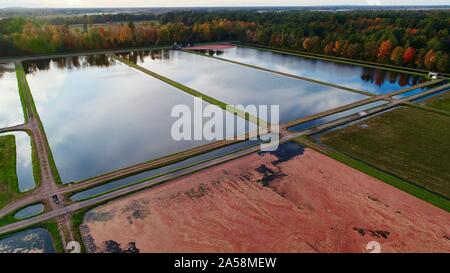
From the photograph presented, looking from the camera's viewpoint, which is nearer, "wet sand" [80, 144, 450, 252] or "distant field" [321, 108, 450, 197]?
"wet sand" [80, 144, 450, 252]

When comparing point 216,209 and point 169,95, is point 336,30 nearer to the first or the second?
point 169,95

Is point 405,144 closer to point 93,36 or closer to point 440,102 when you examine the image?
point 440,102

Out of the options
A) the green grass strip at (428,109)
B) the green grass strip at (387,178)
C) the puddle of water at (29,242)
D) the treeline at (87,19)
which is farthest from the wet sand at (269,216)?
the treeline at (87,19)

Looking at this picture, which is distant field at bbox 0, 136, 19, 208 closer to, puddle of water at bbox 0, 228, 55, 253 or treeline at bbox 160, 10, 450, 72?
puddle of water at bbox 0, 228, 55, 253

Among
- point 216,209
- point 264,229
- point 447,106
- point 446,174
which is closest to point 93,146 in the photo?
point 216,209

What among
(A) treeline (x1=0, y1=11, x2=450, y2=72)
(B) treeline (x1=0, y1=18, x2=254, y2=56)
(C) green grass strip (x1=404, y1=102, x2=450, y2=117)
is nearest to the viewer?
(C) green grass strip (x1=404, y1=102, x2=450, y2=117)

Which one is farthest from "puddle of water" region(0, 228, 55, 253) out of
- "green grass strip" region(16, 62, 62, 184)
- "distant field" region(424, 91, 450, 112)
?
"distant field" region(424, 91, 450, 112)
